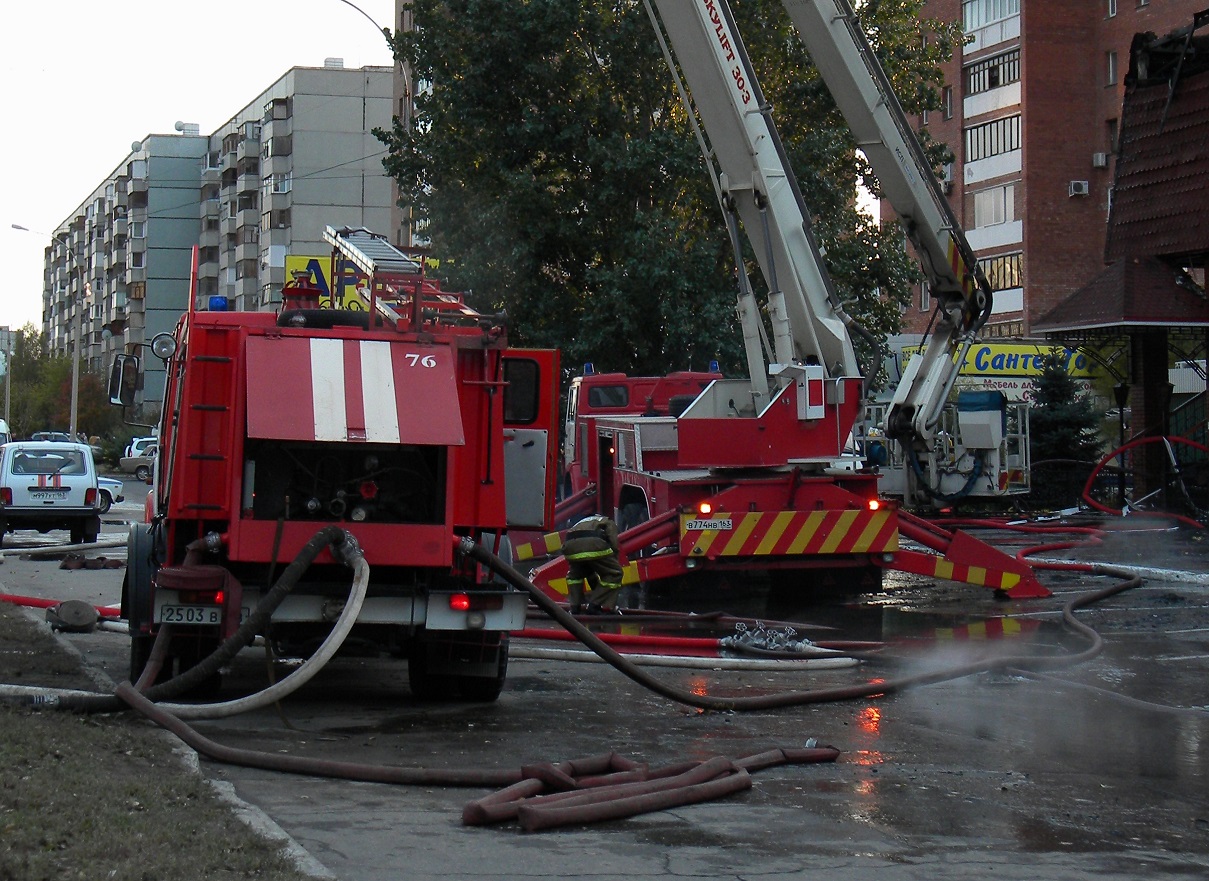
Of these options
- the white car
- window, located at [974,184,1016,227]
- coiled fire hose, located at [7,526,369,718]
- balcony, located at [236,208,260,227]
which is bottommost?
coiled fire hose, located at [7,526,369,718]

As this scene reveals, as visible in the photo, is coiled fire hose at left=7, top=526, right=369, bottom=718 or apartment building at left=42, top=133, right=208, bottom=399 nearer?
coiled fire hose at left=7, top=526, right=369, bottom=718

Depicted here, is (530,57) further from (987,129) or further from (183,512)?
(987,129)

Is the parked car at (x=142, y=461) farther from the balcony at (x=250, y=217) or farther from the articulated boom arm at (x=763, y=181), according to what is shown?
the balcony at (x=250, y=217)

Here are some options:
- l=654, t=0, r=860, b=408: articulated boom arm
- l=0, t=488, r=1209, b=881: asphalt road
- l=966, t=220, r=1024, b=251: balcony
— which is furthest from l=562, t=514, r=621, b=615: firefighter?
l=966, t=220, r=1024, b=251: balcony

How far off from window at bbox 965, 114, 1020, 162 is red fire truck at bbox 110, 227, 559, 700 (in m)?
45.2

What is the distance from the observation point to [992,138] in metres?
51.7

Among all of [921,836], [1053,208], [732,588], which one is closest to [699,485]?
[732,588]

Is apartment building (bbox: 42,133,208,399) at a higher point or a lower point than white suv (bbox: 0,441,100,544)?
higher

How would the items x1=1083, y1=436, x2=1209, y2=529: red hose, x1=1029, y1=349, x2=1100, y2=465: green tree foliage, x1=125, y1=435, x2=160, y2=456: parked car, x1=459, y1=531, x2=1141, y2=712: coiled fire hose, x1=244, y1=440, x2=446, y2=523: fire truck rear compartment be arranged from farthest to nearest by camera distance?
x1=125, y1=435, x2=160, y2=456: parked car → x1=1029, y1=349, x2=1100, y2=465: green tree foliage → x1=1083, y1=436, x2=1209, y2=529: red hose → x1=459, y1=531, x2=1141, y2=712: coiled fire hose → x1=244, y1=440, x2=446, y2=523: fire truck rear compartment

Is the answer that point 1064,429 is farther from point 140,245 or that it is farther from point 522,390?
point 140,245

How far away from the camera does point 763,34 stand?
92.8 ft

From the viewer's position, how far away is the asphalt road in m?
5.51

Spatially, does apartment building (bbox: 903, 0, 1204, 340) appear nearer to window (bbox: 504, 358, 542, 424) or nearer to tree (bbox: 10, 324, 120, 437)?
window (bbox: 504, 358, 542, 424)

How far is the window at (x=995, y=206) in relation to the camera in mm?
50531
